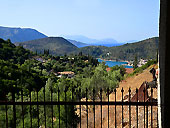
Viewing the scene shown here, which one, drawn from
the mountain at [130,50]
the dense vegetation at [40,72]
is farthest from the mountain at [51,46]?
the dense vegetation at [40,72]

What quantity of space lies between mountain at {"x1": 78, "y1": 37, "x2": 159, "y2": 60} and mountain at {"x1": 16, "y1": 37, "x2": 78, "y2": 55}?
14.5 meters

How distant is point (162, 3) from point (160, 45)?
0.49m

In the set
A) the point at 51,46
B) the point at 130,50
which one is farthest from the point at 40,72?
the point at 51,46

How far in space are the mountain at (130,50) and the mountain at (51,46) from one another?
569 inches

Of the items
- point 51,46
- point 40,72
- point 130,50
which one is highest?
point 51,46

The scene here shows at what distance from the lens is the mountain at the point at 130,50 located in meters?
94.0

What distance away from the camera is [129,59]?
112m

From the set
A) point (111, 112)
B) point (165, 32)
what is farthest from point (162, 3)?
point (111, 112)

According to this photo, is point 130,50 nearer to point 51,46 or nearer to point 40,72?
point 40,72

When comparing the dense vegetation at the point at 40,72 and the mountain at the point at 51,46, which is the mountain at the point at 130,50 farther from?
the dense vegetation at the point at 40,72

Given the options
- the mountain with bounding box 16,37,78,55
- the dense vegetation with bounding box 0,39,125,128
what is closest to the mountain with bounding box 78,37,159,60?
the mountain with bounding box 16,37,78,55

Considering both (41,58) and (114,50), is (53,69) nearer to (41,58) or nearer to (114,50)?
(41,58)

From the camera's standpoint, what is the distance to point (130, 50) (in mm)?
111500

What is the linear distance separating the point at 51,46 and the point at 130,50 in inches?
2922
